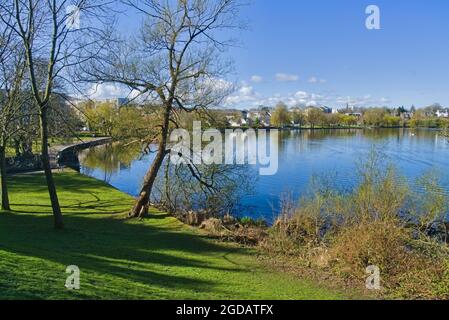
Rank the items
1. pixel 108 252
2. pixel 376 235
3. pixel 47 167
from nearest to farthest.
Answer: pixel 376 235, pixel 108 252, pixel 47 167

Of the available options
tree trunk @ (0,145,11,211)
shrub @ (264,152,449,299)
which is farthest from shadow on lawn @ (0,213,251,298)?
shrub @ (264,152,449,299)

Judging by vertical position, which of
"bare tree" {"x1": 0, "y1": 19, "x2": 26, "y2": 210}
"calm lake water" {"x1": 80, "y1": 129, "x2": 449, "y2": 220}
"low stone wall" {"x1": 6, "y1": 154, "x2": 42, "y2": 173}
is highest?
"bare tree" {"x1": 0, "y1": 19, "x2": 26, "y2": 210}

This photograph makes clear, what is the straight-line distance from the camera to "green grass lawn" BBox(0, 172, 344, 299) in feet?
23.9

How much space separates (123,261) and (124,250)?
Answer: 1.60 meters

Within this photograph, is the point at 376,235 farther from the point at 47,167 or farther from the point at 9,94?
the point at 9,94

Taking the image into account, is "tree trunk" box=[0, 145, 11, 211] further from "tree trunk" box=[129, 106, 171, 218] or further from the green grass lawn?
"tree trunk" box=[129, 106, 171, 218]

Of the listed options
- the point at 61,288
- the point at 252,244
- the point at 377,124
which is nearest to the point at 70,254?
the point at 61,288

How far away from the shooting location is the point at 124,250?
1202 cm

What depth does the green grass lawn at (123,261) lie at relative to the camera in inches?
287

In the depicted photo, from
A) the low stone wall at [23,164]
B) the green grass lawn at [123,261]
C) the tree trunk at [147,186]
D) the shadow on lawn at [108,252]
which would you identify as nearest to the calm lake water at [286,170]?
the tree trunk at [147,186]

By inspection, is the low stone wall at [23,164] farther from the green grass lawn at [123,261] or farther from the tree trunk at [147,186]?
the tree trunk at [147,186]

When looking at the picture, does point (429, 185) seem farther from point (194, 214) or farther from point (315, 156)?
point (315, 156)

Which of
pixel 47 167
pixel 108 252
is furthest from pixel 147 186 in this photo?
pixel 108 252
